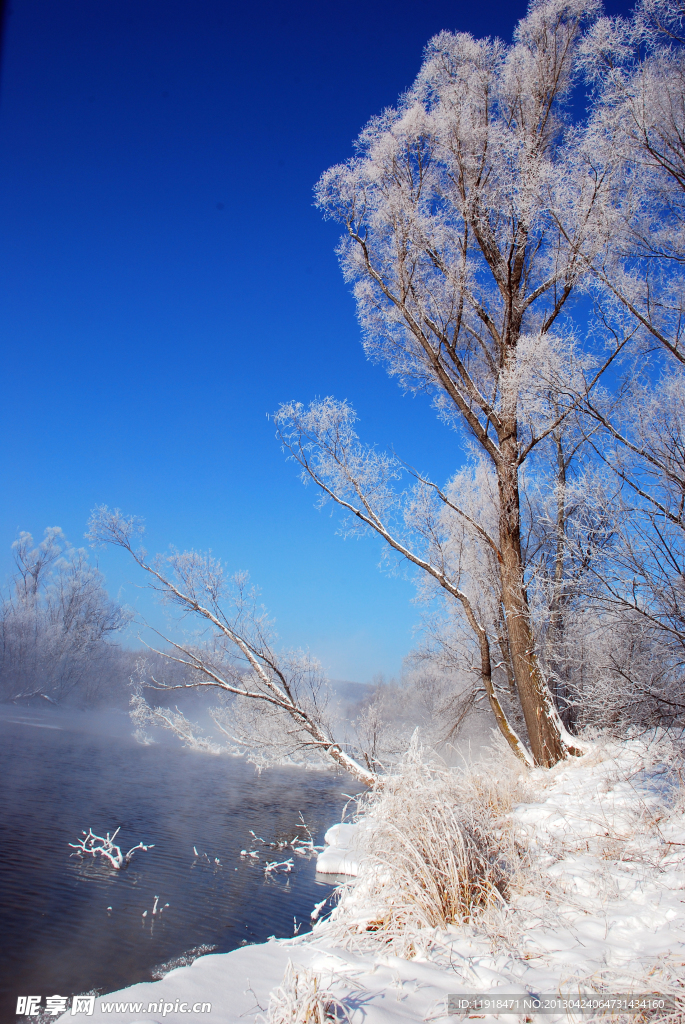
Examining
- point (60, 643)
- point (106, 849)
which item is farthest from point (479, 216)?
point (60, 643)

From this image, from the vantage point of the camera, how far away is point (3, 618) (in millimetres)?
37625

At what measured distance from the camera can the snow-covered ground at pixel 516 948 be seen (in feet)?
7.52

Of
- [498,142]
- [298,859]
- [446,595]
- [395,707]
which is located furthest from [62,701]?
[498,142]

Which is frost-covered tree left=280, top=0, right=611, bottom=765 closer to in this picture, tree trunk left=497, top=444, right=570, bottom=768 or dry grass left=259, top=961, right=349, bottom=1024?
tree trunk left=497, top=444, right=570, bottom=768

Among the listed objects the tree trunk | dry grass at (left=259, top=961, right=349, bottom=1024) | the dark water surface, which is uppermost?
the tree trunk

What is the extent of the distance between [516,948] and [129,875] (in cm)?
726

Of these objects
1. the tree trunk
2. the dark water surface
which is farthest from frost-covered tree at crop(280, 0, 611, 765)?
the dark water surface

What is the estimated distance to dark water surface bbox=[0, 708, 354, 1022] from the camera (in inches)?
207

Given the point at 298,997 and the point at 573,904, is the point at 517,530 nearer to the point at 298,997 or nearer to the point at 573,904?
the point at 573,904

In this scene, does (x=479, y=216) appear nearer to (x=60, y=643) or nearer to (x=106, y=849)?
(x=106, y=849)

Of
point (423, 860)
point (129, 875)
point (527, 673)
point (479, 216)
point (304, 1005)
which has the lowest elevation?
point (129, 875)

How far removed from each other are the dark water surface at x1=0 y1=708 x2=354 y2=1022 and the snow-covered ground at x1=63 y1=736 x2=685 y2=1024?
2.85 m

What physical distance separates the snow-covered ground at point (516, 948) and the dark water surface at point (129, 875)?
2.85 m

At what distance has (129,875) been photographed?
7891 millimetres
